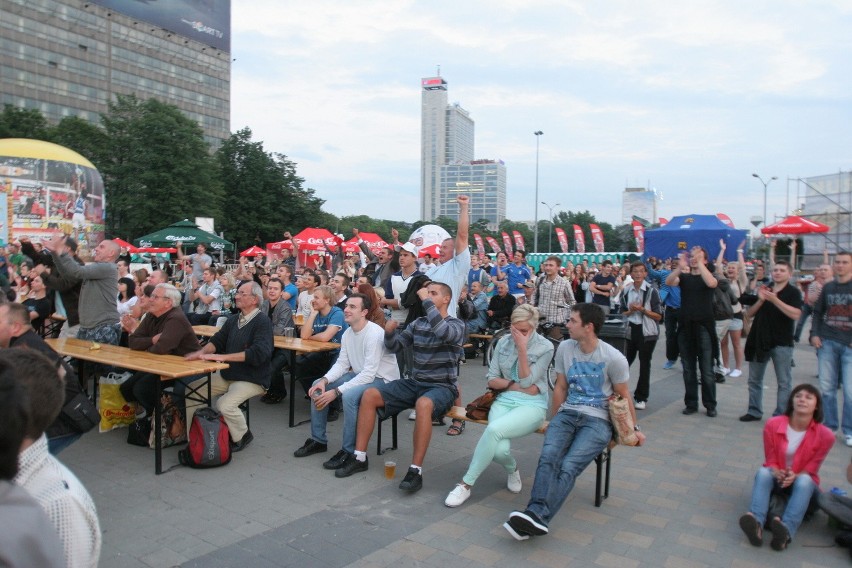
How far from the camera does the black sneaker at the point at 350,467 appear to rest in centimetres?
497

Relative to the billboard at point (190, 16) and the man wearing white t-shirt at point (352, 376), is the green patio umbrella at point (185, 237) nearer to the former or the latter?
the man wearing white t-shirt at point (352, 376)

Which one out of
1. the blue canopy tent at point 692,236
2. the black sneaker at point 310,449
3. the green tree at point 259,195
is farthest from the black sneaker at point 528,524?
the green tree at point 259,195

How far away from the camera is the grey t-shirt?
4406 millimetres

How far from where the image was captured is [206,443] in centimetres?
514

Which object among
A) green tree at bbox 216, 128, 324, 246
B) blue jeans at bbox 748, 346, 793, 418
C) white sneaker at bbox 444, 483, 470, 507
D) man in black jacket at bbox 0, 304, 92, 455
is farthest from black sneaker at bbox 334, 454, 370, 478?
green tree at bbox 216, 128, 324, 246

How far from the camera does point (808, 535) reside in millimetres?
3996

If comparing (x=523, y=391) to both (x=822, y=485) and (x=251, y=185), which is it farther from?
(x=251, y=185)

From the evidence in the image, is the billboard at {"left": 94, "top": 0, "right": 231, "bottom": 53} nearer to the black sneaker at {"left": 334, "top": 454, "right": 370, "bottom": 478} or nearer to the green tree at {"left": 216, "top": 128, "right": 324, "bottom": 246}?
the green tree at {"left": 216, "top": 128, "right": 324, "bottom": 246}

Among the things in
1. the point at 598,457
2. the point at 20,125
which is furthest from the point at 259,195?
the point at 598,457

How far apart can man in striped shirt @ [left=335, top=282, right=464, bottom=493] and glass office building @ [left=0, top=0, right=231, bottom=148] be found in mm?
67233

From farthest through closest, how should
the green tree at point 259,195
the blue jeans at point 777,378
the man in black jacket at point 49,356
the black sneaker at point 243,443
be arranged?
the green tree at point 259,195
the blue jeans at point 777,378
the black sneaker at point 243,443
the man in black jacket at point 49,356

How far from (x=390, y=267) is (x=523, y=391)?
3.78 meters

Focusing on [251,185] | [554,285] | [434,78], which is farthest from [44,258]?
[434,78]

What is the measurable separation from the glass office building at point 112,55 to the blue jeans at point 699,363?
66882mm
